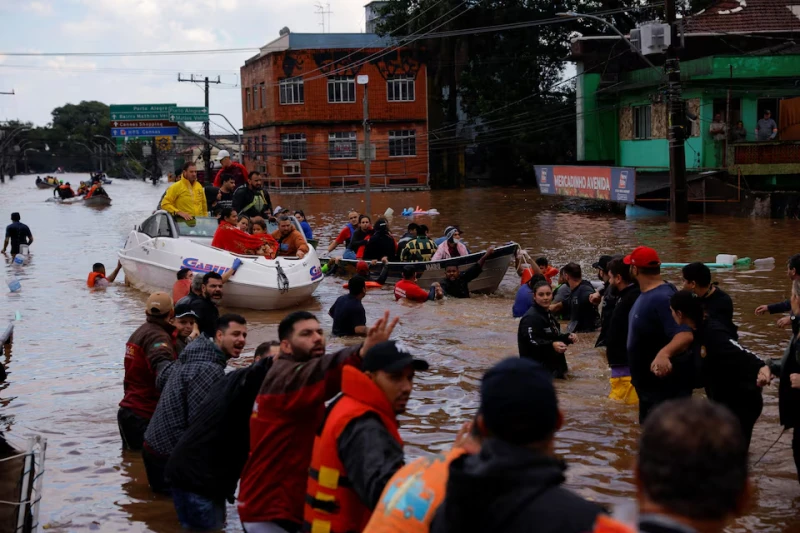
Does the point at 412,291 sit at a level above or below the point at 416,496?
below

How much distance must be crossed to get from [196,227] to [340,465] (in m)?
14.8

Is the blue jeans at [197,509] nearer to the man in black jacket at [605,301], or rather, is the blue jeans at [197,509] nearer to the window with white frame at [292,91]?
the man in black jacket at [605,301]

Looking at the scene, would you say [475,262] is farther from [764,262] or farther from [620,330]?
[620,330]

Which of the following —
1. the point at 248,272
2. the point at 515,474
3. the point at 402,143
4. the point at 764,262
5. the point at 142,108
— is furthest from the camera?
the point at 142,108

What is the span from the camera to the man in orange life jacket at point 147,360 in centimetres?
710

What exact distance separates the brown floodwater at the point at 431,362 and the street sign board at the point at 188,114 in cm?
2691

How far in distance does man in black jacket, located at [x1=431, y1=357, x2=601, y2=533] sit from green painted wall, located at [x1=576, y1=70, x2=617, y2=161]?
4188 centimetres

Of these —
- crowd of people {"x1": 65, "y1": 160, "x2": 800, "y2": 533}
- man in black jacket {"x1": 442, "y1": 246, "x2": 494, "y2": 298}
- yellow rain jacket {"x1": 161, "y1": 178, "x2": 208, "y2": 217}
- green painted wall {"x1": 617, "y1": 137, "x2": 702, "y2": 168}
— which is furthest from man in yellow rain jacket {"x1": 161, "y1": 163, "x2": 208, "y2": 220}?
green painted wall {"x1": 617, "y1": 137, "x2": 702, "y2": 168}

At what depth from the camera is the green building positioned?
102 feet

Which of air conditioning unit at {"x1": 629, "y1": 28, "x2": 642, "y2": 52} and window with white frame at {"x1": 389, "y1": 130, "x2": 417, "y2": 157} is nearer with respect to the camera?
air conditioning unit at {"x1": 629, "y1": 28, "x2": 642, "y2": 52}

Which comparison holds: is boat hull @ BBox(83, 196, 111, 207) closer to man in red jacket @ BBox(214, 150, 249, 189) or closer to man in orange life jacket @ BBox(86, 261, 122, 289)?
man in orange life jacket @ BBox(86, 261, 122, 289)

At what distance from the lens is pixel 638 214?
3234 cm

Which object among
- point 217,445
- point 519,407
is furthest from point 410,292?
point 519,407

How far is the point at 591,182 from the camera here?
3509cm
